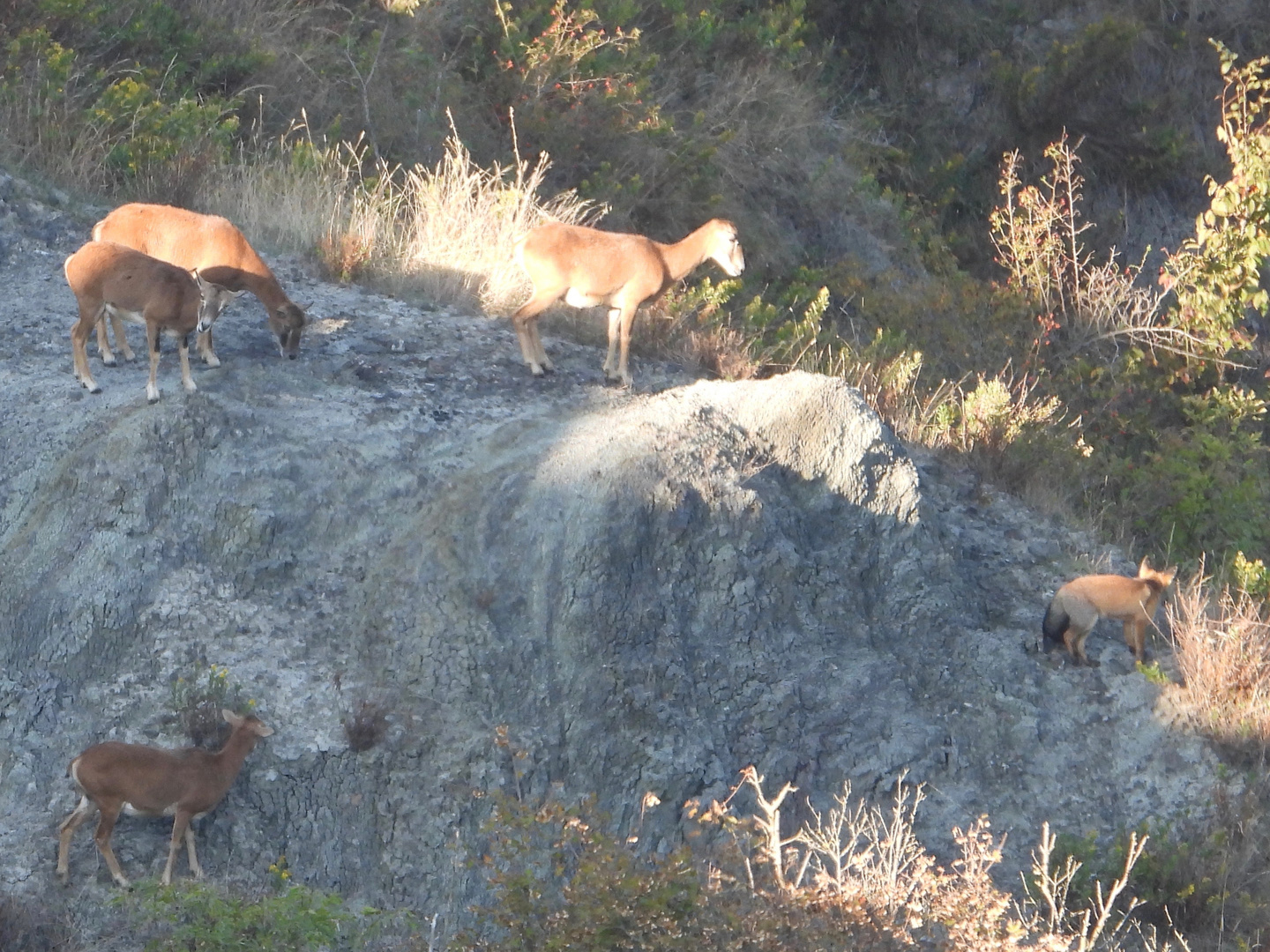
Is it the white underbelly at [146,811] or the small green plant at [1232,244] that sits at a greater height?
the small green plant at [1232,244]

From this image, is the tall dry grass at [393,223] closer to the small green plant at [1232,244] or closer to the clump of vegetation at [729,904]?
the clump of vegetation at [729,904]

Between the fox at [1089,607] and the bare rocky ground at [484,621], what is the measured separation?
0.19 meters

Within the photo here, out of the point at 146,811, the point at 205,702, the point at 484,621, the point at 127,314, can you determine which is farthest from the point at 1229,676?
the point at 127,314

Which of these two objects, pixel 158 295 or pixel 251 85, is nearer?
pixel 158 295

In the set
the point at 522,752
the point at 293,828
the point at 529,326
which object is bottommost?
the point at 293,828

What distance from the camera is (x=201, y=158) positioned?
13406 millimetres

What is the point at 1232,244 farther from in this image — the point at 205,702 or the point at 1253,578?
the point at 205,702

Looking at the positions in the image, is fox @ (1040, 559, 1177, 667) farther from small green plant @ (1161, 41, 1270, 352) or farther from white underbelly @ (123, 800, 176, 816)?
small green plant @ (1161, 41, 1270, 352)

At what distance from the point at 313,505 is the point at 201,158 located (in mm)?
6061

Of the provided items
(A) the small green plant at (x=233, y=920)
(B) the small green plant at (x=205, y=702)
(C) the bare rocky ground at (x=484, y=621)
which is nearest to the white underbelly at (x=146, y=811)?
(C) the bare rocky ground at (x=484, y=621)

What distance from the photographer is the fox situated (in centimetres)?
939

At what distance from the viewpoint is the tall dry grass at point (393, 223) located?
1170 cm

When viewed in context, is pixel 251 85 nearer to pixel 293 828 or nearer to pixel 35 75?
pixel 35 75

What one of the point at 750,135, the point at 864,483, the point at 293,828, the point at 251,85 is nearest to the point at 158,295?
the point at 293,828
